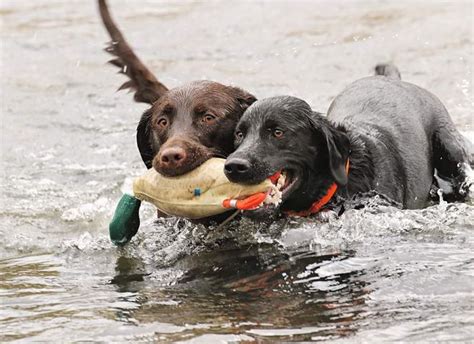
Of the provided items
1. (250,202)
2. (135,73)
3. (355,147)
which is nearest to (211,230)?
(250,202)

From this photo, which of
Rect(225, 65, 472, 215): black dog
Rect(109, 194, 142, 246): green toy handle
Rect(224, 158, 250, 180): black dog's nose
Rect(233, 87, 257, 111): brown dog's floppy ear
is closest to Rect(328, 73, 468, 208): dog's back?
Rect(225, 65, 472, 215): black dog

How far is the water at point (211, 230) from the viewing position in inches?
187

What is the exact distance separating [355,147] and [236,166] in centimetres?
116

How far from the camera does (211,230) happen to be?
6.35 meters

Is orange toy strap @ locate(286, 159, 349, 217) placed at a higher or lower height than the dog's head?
lower

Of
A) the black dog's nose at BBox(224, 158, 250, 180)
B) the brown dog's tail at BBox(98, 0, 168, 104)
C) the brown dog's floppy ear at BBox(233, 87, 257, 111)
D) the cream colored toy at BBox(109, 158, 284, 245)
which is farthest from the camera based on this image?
the brown dog's tail at BBox(98, 0, 168, 104)

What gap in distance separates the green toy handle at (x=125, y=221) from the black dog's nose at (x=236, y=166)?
37.7 inches

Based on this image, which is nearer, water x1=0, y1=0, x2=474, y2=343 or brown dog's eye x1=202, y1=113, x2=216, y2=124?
water x1=0, y1=0, x2=474, y2=343

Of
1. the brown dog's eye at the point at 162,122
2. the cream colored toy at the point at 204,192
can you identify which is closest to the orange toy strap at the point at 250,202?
the cream colored toy at the point at 204,192

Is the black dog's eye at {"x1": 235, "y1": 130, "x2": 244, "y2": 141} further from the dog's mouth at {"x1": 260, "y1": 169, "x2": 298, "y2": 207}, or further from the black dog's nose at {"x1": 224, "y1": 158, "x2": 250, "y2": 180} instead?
the black dog's nose at {"x1": 224, "y1": 158, "x2": 250, "y2": 180}

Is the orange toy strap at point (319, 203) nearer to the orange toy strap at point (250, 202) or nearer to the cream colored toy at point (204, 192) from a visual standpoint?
the cream colored toy at point (204, 192)

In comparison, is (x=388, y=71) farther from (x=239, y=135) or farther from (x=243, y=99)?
(x=239, y=135)

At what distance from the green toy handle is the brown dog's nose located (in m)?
0.71

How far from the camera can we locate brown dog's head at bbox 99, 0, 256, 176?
5.71 meters
